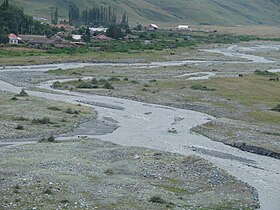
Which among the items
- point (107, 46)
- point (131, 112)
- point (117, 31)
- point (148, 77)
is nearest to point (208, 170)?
point (131, 112)

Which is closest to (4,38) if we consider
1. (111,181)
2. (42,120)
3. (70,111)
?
(70,111)

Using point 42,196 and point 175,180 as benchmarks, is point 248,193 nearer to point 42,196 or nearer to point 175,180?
point 175,180

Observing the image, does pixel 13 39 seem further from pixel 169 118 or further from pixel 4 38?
pixel 169 118

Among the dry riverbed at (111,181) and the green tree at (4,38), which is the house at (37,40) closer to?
the green tree at (4,38)

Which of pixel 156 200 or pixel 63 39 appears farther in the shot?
pixel 63 39

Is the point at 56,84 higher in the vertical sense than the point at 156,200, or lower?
lower

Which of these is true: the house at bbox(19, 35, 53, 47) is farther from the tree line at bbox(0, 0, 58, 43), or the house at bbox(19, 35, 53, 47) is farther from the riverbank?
the riverbank

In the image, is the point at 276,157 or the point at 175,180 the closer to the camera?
the point at 175,180

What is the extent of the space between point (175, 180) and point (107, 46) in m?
98.0

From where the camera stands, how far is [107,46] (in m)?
127

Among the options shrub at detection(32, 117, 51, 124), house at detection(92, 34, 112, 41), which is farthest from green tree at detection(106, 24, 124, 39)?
shrub at detection(32, 117, 51, 124)

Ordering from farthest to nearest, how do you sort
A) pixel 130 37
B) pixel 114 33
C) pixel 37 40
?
pixel 130 37 < pixel 114 33 < pixel 37 40

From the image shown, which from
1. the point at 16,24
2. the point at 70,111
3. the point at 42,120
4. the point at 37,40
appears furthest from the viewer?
the point at 16,24

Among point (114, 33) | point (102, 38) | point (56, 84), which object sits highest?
point (114, 33)
